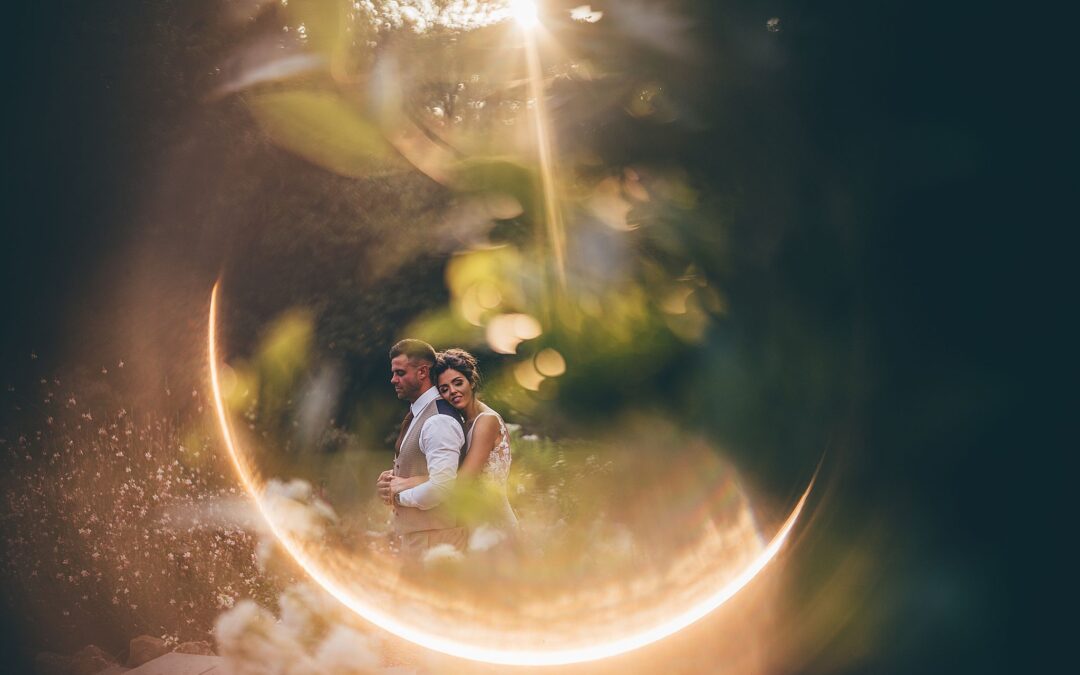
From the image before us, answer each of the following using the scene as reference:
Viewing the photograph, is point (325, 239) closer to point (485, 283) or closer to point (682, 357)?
point (485, 283)

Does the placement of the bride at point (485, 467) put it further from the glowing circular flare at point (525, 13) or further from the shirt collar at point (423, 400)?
the glowing circular flare at point (525, 13)

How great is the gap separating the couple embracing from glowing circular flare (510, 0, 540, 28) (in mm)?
722

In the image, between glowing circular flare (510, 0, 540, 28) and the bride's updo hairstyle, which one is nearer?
glowing circular flare (510, 0, 540, 28)

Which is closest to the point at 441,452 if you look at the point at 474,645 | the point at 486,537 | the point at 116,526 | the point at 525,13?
the point at 486,537

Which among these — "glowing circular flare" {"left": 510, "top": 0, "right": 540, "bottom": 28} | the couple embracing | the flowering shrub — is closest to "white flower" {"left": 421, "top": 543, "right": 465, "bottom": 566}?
the couple embracing

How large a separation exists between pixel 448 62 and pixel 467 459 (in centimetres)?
89

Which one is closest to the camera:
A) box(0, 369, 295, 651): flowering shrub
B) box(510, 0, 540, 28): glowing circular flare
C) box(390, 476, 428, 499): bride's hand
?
box(510, 0, 540, 28): glowing circular flare

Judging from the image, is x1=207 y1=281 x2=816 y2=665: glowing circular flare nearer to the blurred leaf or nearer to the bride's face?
the blurred leaf

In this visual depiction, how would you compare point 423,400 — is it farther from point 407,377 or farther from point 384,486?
point 384,486

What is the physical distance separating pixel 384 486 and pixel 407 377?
258 mm

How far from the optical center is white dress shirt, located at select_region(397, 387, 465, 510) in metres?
1.55

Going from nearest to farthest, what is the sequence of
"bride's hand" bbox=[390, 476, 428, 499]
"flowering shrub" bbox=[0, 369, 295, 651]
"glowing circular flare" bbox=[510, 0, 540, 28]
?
"glowing circular flare" bbox=[510, 0, 540, 28]
"bride's hand" bbox=[390, 476, 428, 499]
"flowering shrub" bbox=[0, 369, 295, 651]

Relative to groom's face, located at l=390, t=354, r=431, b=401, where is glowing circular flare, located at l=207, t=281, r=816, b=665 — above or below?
below

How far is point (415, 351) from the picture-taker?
1.62 metres
